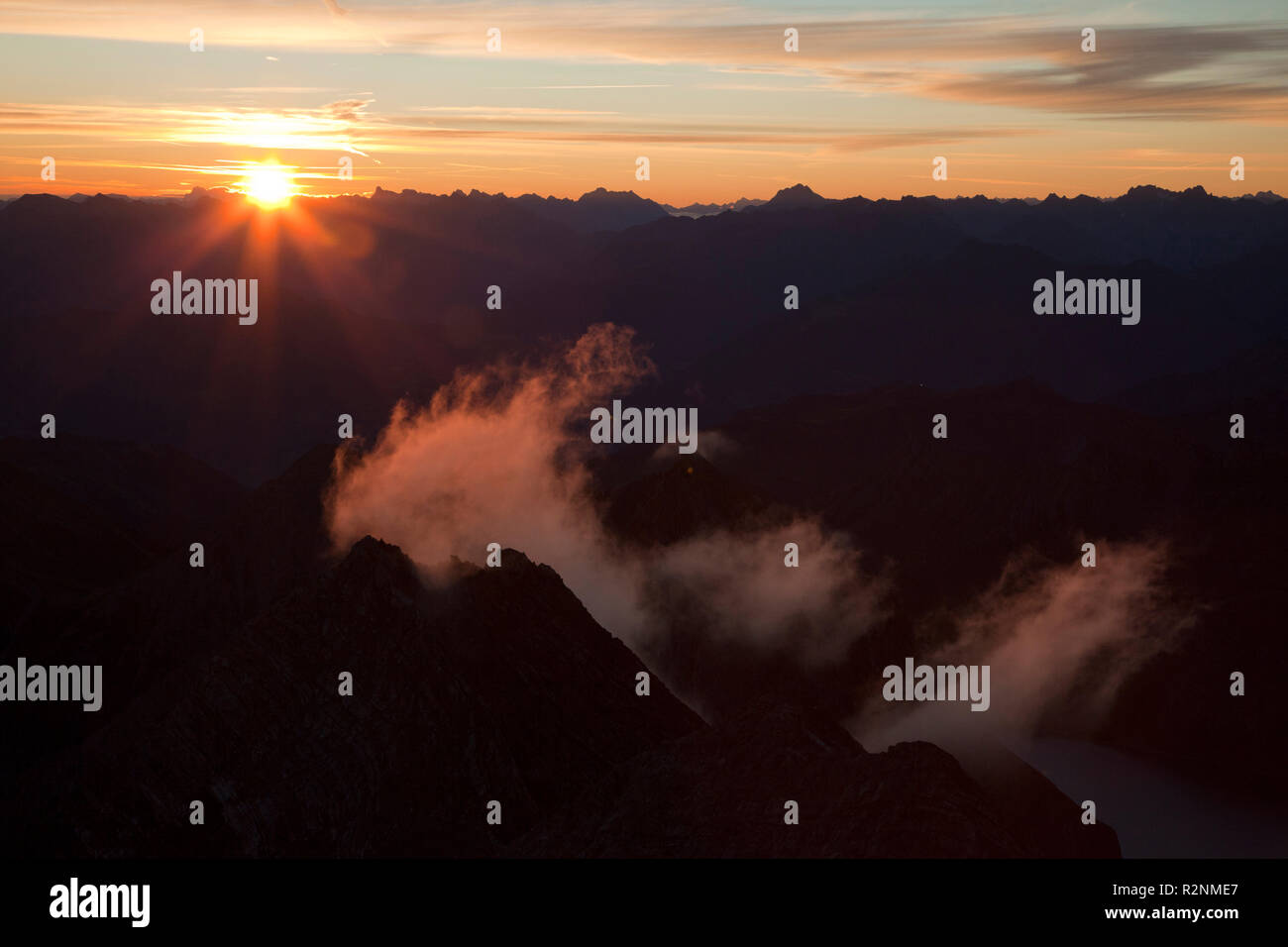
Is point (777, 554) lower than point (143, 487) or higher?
lower

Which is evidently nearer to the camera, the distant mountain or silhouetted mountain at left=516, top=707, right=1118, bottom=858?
silhouetted mountain at left=516, top=707, right=1118, bottom=858

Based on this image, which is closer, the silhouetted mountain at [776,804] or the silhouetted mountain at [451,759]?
the silhouetted mountain at [776,804]

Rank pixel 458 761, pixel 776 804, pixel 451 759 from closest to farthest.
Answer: pixel 776 804 < pixel 451 759 < pixel 458 761

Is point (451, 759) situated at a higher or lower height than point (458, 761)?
higher

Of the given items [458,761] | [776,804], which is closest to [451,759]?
[458,761]

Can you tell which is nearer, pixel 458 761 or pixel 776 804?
pixel 776 804

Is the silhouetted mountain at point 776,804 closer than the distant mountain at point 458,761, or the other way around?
the silhouetted mountain at point 776,804

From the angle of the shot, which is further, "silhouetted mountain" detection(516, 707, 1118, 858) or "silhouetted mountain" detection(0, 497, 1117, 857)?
"silhouetted mountain" detection(0, 497, 1117, 857)

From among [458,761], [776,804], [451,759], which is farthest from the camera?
[458,761]

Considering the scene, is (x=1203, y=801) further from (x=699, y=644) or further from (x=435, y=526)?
(x=435, y=526)

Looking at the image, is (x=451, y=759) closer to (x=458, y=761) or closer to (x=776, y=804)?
(x=458, y=761)
